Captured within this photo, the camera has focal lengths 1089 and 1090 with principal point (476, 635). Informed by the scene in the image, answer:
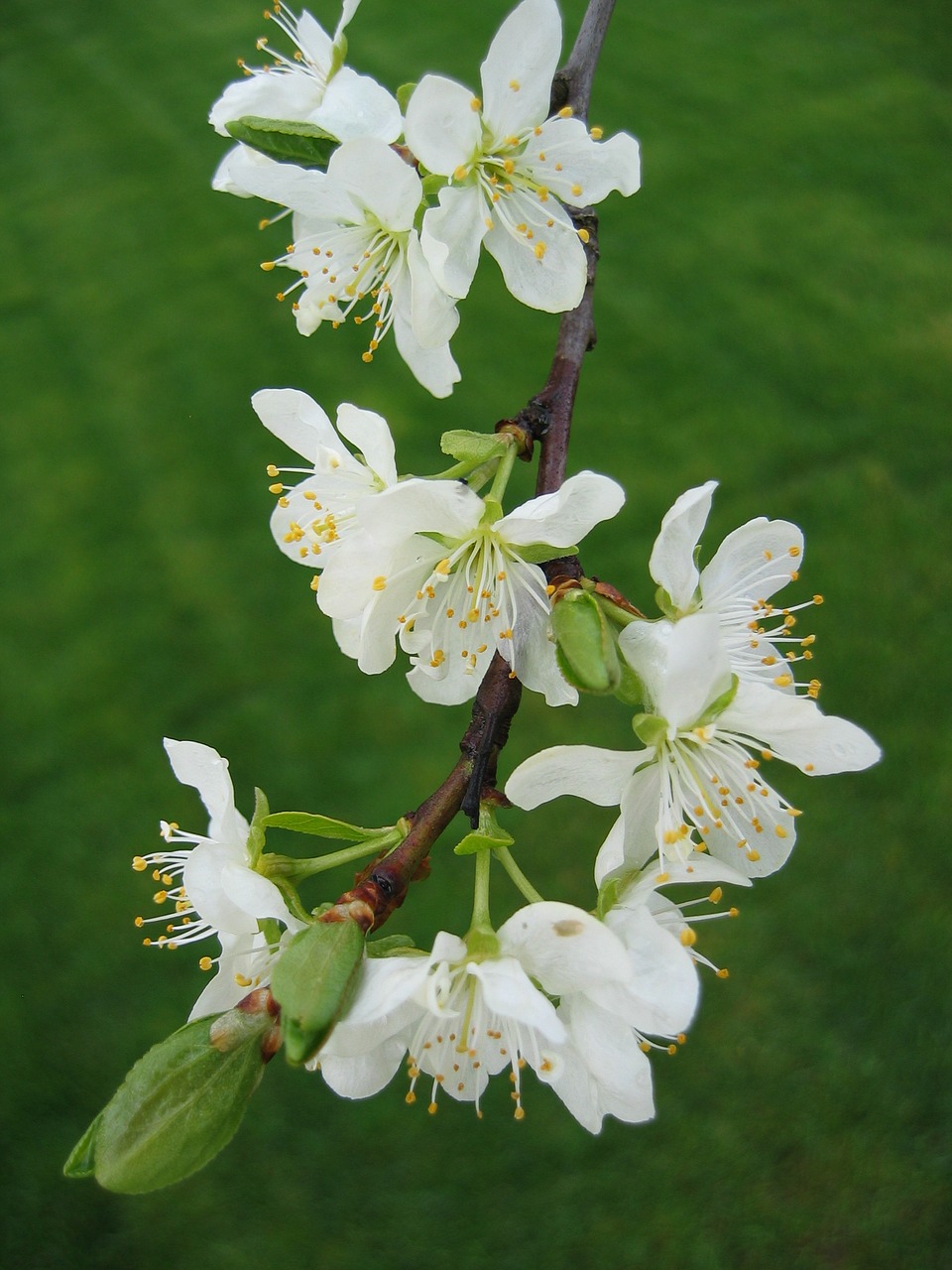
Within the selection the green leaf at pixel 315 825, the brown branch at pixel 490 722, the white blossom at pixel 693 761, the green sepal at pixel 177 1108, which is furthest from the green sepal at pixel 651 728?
the green sepal at pixel 177 1108

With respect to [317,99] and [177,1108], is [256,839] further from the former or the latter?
[317,99]

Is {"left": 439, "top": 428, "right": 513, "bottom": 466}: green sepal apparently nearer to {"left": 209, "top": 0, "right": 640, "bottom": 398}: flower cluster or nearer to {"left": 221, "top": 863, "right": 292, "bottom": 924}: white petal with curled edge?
{"left": 209, "top": 0, "right": 640, "bottom": 398}: flower cluster

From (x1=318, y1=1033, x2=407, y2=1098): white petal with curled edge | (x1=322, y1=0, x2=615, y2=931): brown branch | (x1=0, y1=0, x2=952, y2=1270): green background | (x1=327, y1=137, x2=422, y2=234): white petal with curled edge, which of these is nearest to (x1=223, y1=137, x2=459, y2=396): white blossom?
(x1=327, y1=137, x2=422, y2=234): white petal with curled edge

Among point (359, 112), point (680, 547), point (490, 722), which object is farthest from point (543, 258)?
point (490, 722)

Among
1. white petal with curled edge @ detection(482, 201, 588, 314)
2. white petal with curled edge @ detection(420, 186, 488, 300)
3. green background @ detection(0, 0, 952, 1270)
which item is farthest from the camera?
green background @ detection(0, 0, 952, 1270)

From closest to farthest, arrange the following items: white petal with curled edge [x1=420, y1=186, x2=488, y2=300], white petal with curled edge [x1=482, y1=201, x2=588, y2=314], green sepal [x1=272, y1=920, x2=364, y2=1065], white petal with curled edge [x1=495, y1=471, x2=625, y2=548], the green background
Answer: green sepal [x1=272, y1=920, x2=364, y2=1065] → white petal with curled edge [x1=495, y1=471, x2=625, y2=548] → white petal with curled edge [x1=420, y1=186, x2=488, y2=300] → white petal with curled edge [x1=482, y1=201, x2=588, y2=314] → the green background

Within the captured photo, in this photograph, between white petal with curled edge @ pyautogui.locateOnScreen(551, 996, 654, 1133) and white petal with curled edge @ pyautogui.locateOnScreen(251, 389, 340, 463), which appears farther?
white petal with curled edge @ pyautogui.locateOnScreen(251, 389, 340, 463)

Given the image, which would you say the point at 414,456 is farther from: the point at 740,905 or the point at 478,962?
the point at 478,962

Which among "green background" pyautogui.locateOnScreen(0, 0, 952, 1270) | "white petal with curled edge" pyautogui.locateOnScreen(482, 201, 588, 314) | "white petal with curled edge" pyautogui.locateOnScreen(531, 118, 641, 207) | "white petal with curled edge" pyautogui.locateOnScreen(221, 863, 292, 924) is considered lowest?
"green background" pyautogui.locateOnScreen(0, 0, 952, 1270)
